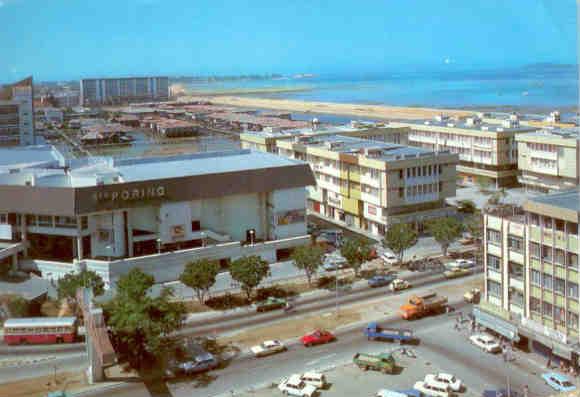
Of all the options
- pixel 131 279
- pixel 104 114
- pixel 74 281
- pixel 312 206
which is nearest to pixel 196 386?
pixel 131 279

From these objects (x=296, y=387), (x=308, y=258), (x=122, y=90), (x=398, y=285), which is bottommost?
(x=296, y=387)

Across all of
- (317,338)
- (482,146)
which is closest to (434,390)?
(317,338)

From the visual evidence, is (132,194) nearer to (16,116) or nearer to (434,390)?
(434,390)

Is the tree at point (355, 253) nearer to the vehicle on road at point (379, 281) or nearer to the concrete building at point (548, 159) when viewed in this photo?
the vehicle on road at point (379, 281)

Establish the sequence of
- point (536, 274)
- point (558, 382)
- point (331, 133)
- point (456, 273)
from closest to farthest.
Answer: point (558, 382)
point (536, 274)
point (456, 273)
point (331, 133)

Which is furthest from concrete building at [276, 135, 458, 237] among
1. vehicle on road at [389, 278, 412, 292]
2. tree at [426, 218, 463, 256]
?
vehicle on road at [389, 278, 412, 292]

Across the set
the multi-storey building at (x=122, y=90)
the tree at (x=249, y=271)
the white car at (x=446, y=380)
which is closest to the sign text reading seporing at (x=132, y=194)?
the tree at (x=249, y=271)

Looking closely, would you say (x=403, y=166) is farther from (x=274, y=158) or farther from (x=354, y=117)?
(x=354, y=117)
